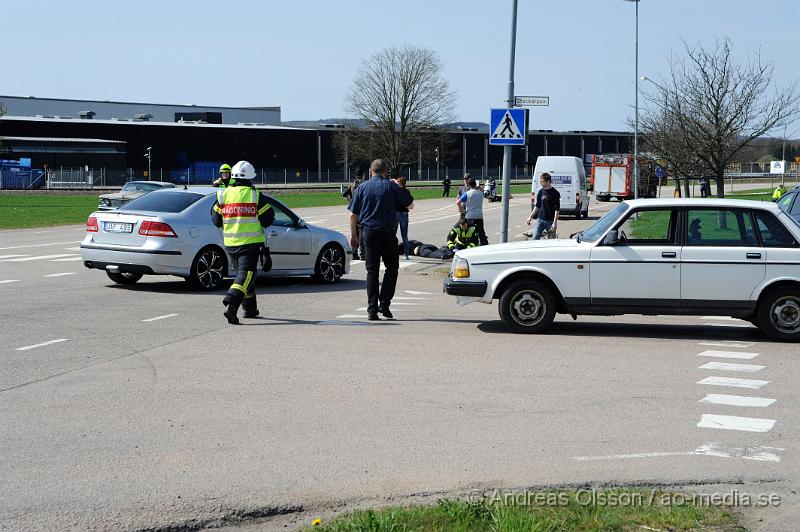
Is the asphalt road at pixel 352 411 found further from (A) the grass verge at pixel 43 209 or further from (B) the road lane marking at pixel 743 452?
(A) the grass verge at pixel 43 209

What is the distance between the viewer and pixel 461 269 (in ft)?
39.9

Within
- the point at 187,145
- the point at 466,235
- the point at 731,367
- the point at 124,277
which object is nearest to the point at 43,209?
the point at 466,235

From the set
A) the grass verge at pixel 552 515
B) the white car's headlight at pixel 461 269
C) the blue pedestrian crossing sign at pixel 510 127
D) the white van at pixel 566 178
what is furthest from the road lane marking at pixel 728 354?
the white van at pixel 566 178

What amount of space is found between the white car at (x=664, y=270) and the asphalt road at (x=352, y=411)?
1.25 feet

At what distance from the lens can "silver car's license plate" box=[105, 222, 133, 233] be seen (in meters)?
15.8

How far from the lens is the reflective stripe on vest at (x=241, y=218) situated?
12477mm

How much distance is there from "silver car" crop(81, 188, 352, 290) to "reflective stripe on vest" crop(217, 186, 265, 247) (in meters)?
3.25

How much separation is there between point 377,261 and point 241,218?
5.49 feet

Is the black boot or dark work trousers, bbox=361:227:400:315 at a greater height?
A: dark work trousers, bbox=361:227:400:315

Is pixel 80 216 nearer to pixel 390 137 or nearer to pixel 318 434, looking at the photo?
pixel 318 434

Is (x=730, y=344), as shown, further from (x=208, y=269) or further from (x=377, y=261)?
(x=208, y=269)

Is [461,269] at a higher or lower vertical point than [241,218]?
lower

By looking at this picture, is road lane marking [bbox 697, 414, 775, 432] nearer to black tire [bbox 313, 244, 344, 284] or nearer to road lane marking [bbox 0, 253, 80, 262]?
black tire [bbox 313, 244, 344, 284]

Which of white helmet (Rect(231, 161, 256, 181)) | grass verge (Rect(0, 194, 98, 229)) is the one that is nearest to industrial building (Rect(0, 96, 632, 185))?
grass verge (Rect(0, 194, 98, 229))
